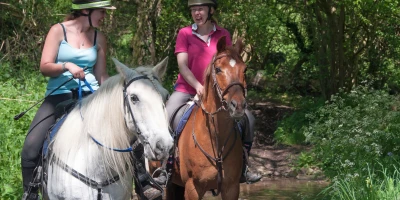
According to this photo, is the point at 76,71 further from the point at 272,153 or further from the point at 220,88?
the point at 272,153

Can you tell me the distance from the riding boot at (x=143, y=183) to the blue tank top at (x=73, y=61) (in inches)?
34.1

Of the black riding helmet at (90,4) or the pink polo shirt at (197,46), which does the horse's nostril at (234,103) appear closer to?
the pink polo shirt at (197,46)

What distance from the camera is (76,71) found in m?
5.47

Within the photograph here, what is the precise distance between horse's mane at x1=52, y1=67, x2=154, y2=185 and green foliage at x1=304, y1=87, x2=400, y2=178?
3575 mm

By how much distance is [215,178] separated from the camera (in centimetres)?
743

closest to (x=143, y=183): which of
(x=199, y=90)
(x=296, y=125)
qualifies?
(x=199, y=90)

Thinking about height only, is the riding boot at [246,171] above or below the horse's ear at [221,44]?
below

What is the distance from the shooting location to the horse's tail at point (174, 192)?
8.21 meters

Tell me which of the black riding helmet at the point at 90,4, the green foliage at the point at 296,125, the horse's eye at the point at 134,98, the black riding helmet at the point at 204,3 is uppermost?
the black riding helmet at the point at 90,4

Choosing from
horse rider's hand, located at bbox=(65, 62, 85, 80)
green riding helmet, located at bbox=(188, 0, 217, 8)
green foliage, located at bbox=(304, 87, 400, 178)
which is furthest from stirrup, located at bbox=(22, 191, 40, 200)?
green foliage, located at bbox=(304, 87, 400, 178)

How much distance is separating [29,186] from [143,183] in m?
0.92

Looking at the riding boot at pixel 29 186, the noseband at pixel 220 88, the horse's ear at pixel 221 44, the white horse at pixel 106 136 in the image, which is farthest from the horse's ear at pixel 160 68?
the horse's ear at pixel 221 44

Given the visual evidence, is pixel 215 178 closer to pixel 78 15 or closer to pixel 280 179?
pixel 78 15

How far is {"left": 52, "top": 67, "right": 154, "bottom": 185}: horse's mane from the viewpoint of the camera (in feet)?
16.7
